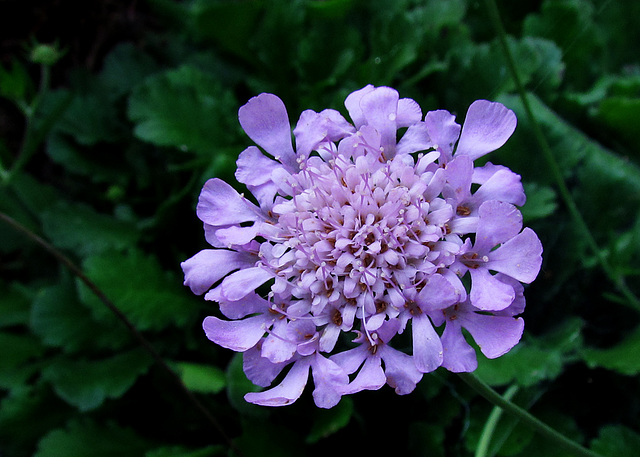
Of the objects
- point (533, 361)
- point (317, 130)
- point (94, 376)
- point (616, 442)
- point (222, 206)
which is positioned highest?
point (317, 130)

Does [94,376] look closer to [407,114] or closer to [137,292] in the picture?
[137,292]

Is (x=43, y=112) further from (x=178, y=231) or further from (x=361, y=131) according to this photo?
(x=361, y=131)

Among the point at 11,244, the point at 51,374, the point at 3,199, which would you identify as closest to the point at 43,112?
the point at 3,199

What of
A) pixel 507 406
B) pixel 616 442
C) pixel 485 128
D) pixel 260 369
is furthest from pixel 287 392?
pixel 616 442

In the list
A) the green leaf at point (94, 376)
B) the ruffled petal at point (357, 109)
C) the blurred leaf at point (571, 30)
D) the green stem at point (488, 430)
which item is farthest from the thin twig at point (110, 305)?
the blurred leaf at point (571, 30)

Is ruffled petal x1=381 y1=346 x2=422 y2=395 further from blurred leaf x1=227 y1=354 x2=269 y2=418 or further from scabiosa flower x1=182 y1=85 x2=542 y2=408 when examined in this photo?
blurred leaf x1=227 y1=354 x2=269 y2=418

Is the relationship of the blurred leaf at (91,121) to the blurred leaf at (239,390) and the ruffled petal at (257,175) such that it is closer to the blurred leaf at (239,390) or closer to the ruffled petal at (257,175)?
the blurred leaf at (239,390)
